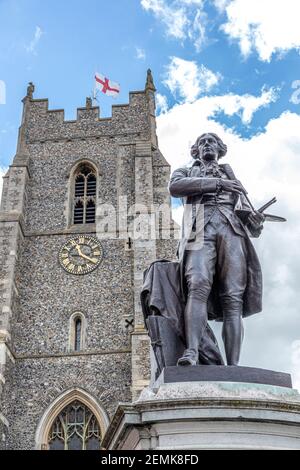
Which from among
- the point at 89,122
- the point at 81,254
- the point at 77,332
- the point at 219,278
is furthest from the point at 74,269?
the point at 219,278

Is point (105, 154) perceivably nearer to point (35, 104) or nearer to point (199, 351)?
point (35, 104)

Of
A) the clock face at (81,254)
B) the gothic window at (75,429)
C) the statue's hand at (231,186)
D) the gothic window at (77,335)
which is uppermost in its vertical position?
the clock face at (81,254)

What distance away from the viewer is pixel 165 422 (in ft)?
9.43

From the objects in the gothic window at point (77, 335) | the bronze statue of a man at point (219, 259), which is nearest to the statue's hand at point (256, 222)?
the bronze statue of a man at point (219, 259)

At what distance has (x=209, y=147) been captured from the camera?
4.25m

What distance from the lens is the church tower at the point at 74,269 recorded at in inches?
646

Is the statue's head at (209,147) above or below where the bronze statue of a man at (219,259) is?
above

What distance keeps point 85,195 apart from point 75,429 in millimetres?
8307

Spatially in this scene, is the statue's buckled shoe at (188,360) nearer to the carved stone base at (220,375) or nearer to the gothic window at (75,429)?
the carved stone base at (220,375)

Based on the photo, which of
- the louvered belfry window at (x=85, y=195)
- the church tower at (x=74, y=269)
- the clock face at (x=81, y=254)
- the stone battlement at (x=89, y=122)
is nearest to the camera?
the church tower at (x=74, y=269)

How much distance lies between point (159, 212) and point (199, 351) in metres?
16.0

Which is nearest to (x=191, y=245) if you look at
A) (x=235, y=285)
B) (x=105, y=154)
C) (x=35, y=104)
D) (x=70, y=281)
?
(x=235, y=285)

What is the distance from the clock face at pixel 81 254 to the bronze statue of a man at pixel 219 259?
15.1 m

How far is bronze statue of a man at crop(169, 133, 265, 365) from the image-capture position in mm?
3580
